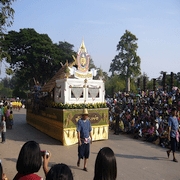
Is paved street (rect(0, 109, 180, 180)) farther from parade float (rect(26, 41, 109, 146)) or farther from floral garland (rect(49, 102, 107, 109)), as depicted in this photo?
floral garland (rect(49, 102, 107, 109))

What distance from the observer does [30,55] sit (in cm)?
2966

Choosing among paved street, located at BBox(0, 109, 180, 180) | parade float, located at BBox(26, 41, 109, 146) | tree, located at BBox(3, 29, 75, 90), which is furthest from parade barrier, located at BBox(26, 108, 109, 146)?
tree, located at BBox(3, 29, 75, 90)

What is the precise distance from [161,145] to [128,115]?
4.25 metres

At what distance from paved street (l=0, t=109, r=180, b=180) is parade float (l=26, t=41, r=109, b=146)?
524 mm

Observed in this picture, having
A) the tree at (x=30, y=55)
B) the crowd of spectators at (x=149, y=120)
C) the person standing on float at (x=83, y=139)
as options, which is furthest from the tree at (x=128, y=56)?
the person standing on float at (x=83, y=139)

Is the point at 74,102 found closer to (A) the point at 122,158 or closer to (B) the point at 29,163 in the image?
(A) the point at 122,158

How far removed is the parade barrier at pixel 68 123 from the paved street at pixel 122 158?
12.7 inches

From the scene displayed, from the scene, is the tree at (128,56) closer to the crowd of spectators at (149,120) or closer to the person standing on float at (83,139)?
the crowd of spectators at (149,120)

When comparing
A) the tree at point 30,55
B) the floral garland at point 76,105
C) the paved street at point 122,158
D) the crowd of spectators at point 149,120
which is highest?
the tree at point 30,55

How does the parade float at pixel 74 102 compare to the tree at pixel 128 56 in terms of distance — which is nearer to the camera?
the parade float at pixel 74 102

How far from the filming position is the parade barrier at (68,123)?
9336 millimetres

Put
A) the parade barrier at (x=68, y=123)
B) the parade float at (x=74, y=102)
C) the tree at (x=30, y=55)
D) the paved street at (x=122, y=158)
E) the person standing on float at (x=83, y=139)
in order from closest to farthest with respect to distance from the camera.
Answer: the paved street at (x=122, y=158) → the person standing on float at (x=83, y=139) → the parade barrier at (x=68, y=123) → the parade float at (x=74, y=102) → the tree at (x=30, y=55)

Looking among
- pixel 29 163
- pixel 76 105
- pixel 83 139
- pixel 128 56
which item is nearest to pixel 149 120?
pixel 76 105

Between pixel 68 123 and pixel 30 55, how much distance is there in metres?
22.2
